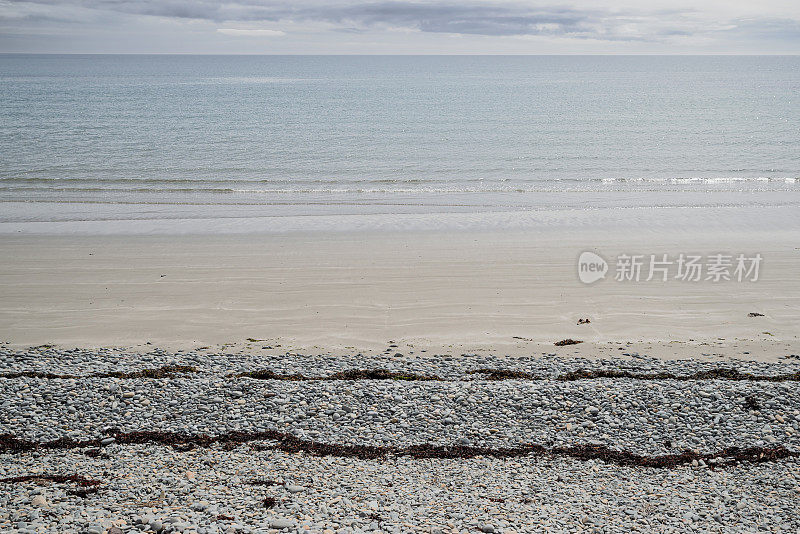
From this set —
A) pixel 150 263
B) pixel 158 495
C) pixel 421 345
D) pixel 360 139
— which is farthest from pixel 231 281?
pixel 360 139

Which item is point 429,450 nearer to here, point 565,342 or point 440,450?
point 440,450

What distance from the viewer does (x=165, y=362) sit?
9.31 meters

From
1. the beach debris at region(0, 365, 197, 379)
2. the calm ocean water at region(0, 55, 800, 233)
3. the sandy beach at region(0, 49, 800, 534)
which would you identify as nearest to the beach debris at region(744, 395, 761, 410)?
the sandy beach at region(0, 49, 800, 534)

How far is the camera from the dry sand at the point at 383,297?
34.0ft

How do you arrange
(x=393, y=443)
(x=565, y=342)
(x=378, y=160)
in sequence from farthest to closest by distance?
(x=378, y=160)
(x=565, y=342)
(x=393, y=443)

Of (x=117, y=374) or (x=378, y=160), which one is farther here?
(x=378, y=160)

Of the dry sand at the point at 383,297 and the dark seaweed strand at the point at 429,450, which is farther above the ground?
the dry sand at the point at 383,297

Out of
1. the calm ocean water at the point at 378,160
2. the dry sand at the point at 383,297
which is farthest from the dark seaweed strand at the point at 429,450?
the calm ocean water at the point at 378,160

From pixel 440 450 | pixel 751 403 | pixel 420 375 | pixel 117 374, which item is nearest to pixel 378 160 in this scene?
pixel 420 375

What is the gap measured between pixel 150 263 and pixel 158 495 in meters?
9.16

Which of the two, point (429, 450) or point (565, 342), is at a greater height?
point (565, 342)

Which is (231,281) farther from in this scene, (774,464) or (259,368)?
(774,464)

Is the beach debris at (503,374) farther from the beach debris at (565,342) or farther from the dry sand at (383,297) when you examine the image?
the beach debris at (565,342)

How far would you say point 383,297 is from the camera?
39.9ft
